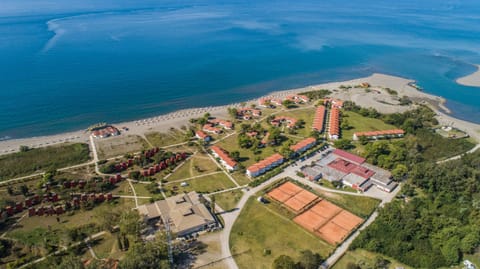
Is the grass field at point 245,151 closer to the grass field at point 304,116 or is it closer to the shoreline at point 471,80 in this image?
the grass field at point 304,116

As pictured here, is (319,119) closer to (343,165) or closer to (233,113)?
(343,165)

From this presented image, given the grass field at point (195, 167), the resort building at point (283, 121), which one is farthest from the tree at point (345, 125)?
the grass field at point (195, 167)

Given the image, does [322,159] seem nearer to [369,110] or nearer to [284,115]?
[284,115]

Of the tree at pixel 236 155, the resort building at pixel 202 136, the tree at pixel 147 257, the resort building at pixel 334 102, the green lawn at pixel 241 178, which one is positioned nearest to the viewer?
the tree at pixel 147 257

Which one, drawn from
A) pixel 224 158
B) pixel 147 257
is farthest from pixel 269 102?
pixel 147 257

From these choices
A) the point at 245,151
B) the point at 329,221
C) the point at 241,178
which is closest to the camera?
the point at 329,221

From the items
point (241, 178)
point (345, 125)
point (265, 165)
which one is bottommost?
point (241, 178)
